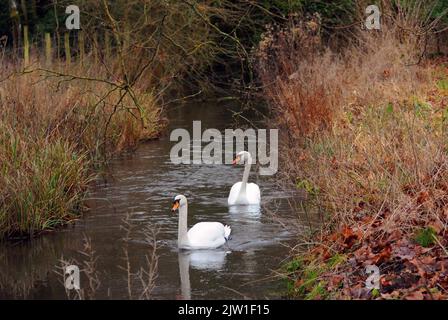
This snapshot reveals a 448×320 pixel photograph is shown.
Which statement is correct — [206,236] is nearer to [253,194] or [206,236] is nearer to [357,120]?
[253,194]

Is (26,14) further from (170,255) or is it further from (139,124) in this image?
(170,255)

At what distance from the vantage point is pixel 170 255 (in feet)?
32.5

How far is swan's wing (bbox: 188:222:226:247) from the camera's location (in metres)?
10.1

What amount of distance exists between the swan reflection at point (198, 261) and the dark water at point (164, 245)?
1 cm

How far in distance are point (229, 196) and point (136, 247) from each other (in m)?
2.79

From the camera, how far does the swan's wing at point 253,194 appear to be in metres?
12.2

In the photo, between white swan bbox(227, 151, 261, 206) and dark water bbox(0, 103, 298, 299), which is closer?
dark water bbox(0, 103, 298, 299)

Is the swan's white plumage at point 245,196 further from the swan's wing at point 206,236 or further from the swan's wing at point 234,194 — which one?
the swan's wing at point 206,236

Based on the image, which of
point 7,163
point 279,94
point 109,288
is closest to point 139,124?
point 279,94

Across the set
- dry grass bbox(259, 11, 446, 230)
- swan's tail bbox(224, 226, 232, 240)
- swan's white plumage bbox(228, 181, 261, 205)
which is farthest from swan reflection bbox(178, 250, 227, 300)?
swan's white plumage bbox(228, 181, 261, 205)
